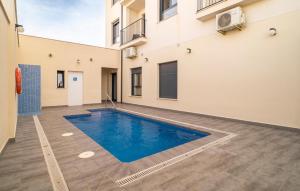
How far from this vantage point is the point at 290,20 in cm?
428

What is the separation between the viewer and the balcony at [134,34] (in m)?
9.20

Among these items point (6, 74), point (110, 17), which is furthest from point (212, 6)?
point (110, 17)

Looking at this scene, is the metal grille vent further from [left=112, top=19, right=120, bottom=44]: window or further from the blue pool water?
[left=112, top=19, right=120, bottom=44]: window

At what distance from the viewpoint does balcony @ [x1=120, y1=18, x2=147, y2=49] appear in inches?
362

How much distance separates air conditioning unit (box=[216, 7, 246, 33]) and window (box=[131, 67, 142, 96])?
17.7ft

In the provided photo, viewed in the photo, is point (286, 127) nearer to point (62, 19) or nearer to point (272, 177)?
point (272, 177)

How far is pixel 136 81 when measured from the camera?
1043 cm

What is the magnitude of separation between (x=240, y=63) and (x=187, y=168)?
4200 millimetres

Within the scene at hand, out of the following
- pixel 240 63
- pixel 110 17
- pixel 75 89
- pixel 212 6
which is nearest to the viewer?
pixel 240 63

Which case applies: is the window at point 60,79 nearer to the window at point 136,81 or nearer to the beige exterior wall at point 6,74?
the window at point 136,81

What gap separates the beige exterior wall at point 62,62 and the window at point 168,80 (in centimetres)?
438

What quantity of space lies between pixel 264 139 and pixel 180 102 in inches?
151

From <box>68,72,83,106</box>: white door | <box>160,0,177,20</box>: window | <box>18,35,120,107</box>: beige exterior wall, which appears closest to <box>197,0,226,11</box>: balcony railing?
<box>160,0,177,20</box>: window

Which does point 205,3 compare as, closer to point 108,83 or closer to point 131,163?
point 131,163
